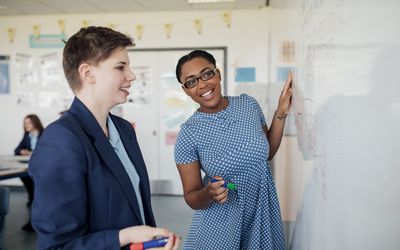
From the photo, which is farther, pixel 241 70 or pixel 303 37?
pixel 241 70

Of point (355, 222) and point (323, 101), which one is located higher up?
point (323, 101)

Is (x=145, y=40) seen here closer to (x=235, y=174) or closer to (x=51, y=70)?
(x=51, y=70)

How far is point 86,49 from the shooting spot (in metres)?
0.93

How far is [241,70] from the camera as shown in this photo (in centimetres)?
459

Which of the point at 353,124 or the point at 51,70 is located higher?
the point at 51,70

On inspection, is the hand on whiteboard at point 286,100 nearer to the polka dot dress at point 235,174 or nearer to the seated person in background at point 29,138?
the polka dot dress at point 235,174

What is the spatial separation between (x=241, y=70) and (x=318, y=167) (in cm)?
380

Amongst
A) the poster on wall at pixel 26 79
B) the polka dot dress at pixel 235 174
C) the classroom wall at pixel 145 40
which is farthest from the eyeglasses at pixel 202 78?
the poster on wall at pixel 26 79

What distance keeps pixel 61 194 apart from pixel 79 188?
42 mm

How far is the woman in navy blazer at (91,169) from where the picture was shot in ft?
2.57

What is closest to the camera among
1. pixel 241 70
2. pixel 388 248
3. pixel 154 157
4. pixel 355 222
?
pixel 388 248

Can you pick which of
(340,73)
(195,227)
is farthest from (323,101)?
(195,227)

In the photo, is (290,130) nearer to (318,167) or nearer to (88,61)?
(318,167)

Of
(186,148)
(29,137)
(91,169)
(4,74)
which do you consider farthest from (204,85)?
(4,74)
